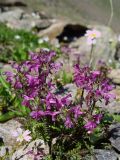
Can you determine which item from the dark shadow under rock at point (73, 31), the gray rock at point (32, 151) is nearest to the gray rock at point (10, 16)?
the dark shadow under rock at point (73, 31)

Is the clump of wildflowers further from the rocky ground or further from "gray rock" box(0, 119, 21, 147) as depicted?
"gray rock" box(0, 119, 21, 147)

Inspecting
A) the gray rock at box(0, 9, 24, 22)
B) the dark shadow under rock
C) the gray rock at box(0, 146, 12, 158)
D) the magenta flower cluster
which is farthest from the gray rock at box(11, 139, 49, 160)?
the gray rock at box(0, 9, 24, 22)

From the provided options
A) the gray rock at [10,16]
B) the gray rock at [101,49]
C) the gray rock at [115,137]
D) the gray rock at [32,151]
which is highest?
the gray rock at [10,16]

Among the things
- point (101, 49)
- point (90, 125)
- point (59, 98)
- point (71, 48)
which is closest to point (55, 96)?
point (59, 98)

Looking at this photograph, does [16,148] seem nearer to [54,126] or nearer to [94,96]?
[54,126]

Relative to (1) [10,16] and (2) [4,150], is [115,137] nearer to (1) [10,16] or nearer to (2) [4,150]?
(2) [4,150]

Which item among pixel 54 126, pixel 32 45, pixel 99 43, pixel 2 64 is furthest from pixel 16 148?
pixel 99 43

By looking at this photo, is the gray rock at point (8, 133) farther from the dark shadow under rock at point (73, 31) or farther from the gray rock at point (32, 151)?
the dark shadow under rock at point (73, 31)
